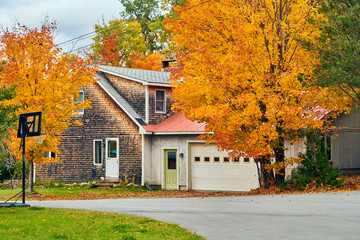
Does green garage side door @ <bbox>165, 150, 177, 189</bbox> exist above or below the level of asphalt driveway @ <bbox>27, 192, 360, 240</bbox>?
above

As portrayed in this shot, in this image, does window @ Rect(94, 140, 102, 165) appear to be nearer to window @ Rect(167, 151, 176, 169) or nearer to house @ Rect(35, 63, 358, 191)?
house @ Rect(35, 63, 358, 191)

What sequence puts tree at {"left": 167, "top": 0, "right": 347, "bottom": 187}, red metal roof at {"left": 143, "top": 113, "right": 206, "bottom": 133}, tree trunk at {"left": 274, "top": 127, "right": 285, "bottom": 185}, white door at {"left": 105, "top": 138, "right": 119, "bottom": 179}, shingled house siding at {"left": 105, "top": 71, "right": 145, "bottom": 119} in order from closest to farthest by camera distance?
tree at {"left": 167, "top": 0, "right": 347, "bottom": 187}
tree trunk at {"left": 274, "top": 127, "right": 285, "bottom": 185}
red metal roof at {"left": 143, "top": 113, "right": 206, "bottom": 133}
white door at {"left": 105, "top": 138, "right": 119, "bottom": 179}
shingled house siding at {"left": 105, "top": 71, "right": 145, "bottom": 119}

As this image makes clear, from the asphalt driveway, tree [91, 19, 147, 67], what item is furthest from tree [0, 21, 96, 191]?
tree [91, 19, 147, 67]

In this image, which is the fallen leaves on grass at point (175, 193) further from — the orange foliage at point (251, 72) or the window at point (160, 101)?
the window at point (160, 101)

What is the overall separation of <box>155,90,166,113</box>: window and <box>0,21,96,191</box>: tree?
7006mm

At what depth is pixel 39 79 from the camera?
26.5 meters

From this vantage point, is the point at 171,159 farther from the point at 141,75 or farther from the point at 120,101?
the point at 141,75

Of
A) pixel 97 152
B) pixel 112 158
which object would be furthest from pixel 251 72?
pixel 97 152

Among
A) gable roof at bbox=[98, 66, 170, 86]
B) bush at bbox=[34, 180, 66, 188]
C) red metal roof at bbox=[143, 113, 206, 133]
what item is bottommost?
bush at bbox=[34, 180, 66, 188]

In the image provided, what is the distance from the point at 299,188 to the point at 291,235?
12047mm

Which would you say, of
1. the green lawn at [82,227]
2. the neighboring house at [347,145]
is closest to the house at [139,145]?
the neighboring house at [347,145]

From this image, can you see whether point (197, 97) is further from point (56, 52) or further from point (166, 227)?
point (166, 227)

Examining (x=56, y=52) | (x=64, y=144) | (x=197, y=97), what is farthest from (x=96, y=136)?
(x=197, y=97)

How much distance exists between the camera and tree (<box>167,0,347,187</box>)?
2173 centimetres
